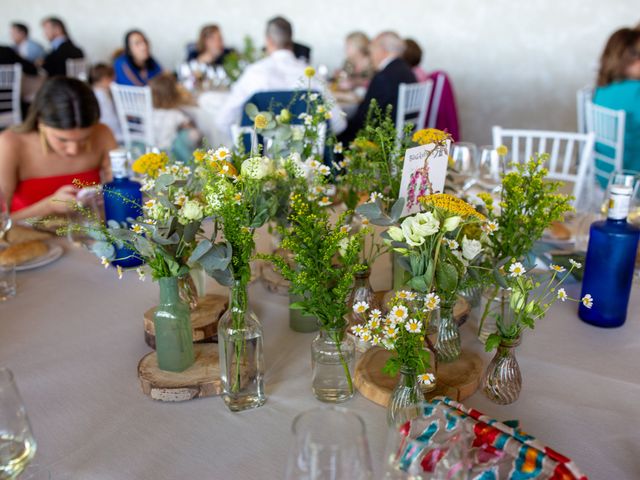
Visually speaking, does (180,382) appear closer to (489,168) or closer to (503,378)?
(503,378)

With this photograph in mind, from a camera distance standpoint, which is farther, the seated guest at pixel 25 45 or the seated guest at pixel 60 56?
the seated guest at pixel 25 45

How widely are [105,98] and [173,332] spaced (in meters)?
4.39

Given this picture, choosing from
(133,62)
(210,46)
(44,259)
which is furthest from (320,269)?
(210,46)

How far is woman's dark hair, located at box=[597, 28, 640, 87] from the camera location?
10.4ft

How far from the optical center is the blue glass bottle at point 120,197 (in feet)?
4.60

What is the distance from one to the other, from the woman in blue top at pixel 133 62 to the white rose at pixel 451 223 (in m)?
5.51

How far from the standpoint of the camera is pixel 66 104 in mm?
2008

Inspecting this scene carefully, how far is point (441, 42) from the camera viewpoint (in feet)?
18.9

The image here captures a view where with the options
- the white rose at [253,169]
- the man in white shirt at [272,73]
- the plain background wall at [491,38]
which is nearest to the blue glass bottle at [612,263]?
the white rose at [253,169]

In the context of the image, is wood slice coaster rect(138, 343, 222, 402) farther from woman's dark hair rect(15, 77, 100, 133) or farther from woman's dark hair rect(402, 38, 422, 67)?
woman's dark hair rect(402, 38, 422, 67)

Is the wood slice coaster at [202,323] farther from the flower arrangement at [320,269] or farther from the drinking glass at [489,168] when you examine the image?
the drinking glass at [489,168]

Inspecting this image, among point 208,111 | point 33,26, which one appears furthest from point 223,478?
point 33,26

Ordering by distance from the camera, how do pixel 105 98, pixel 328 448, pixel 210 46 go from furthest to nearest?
pixel 210 46 → pixel 105 98 → pixel 328 448

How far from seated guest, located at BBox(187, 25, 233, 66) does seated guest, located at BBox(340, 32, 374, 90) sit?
59.0 inches
